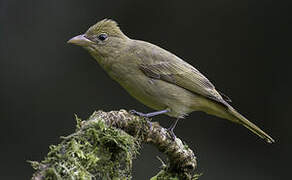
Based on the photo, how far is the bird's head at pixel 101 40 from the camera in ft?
15.5

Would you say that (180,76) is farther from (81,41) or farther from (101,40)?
(81,41)

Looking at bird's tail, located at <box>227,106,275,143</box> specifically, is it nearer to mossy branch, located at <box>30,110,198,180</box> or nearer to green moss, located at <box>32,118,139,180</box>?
mossy branch, located at <box>30,110,198,180</box>

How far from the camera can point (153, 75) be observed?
4.77 metres

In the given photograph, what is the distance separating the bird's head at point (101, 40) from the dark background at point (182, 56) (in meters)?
2.03

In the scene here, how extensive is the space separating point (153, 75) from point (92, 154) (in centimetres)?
241

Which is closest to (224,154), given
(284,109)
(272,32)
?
(284,109)

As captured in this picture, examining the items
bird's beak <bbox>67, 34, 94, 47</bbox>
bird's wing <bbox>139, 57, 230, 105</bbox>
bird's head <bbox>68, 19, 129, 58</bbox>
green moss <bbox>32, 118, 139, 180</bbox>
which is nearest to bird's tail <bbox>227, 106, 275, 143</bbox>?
bird's wing <bbox>139, 57, 230, 105</bbox>

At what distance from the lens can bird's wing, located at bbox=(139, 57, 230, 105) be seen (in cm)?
481

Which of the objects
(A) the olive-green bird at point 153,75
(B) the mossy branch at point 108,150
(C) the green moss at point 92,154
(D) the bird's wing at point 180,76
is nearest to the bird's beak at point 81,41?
(A) the olive-green bird at point 153,75

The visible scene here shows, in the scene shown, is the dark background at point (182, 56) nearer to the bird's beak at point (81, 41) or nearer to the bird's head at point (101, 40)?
the bird's head at point (101, 40)

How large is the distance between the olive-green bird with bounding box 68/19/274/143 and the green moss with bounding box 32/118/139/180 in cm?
175

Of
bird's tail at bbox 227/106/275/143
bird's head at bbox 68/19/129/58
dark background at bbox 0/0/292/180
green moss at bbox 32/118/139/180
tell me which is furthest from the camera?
dark background at bbox 0/0/292/180

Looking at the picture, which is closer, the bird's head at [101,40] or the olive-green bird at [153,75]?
the olive-green bird at [153,75]

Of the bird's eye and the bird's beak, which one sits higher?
the bird's eye
